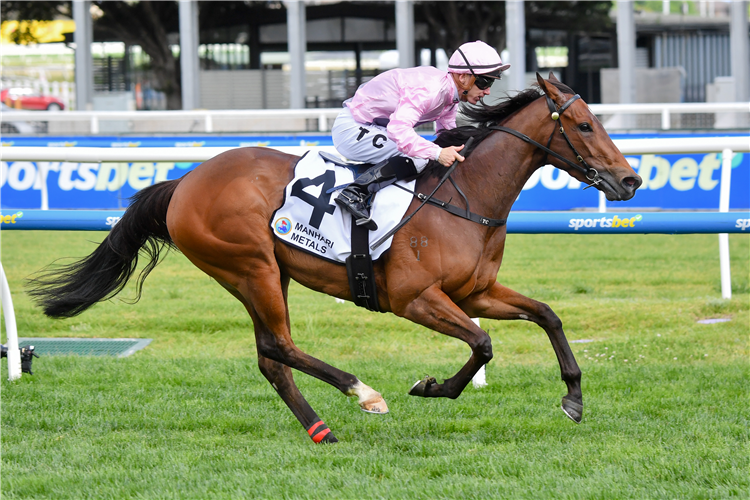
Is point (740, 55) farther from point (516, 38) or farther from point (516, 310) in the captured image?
point (516, 310)

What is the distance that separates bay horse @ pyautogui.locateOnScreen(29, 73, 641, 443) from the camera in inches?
156

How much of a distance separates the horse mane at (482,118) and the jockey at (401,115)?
9cm

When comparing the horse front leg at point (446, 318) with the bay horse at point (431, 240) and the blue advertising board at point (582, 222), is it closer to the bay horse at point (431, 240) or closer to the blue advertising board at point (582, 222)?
the bay horse at point (431, 240)

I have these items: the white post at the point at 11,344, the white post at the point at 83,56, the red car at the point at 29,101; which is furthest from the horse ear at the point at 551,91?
the red car at the point at 29,101

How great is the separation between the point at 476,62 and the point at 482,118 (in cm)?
36

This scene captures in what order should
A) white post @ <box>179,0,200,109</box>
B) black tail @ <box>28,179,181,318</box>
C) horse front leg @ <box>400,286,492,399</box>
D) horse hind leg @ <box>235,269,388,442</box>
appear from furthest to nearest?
1. white post @ <box>179,0,200,109</box>
2. black tail @ <box>28,179,181,318</box>
3. horse hind leg @ <box>235,269,388,442</box>
4. horse front leg @ <box>400,286,492,399</box>

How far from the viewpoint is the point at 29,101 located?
30344 millimetres

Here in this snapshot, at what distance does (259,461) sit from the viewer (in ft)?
12.2

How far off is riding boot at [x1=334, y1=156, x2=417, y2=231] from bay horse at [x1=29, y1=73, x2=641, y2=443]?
112mm

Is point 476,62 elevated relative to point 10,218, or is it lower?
elevated

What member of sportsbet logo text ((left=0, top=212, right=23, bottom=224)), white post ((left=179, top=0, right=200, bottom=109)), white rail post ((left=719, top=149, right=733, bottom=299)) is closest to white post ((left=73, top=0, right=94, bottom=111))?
white post ((left=179, top=0, right=200, bottom=109))

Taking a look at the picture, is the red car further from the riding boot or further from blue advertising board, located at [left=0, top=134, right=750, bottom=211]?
the riding boot

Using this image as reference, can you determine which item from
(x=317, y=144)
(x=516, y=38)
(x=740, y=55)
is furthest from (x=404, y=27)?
(x=317, y=144)

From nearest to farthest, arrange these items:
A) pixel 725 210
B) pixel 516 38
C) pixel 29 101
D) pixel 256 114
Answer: pixel 725 210 → pixel 256 114 → pixel 516 38 → pixel 29 101
